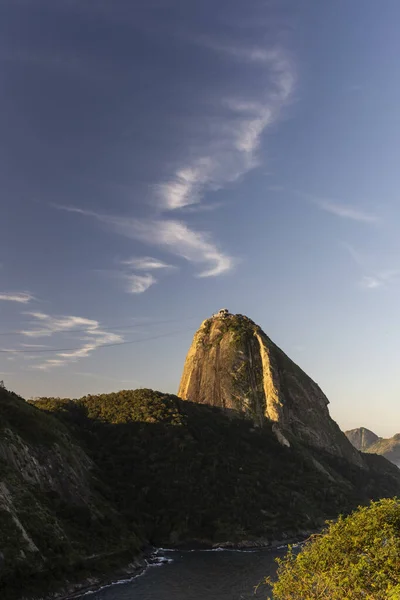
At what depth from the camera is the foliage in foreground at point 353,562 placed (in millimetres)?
20844

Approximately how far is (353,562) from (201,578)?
70670mm

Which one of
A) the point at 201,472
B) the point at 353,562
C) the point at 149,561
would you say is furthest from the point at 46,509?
the point at 353,562

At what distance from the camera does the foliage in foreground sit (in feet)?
68.4

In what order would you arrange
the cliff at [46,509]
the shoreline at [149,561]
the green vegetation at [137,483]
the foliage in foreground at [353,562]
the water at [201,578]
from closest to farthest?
1. the foliage in foreground at [353,562]
2. the cliff at [46,509]
3. the shoreline at [149,561]
4. the water at [201,578]
5. the green vegetation at [137,483]

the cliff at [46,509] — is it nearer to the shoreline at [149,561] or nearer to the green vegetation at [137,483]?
the green vegetation at [137,483]

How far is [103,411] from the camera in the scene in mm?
171375

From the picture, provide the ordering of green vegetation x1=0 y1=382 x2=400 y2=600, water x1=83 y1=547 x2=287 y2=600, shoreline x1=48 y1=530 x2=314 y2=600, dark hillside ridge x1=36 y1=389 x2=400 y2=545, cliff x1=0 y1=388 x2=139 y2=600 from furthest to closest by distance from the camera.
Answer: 1. dark hillside ridge x1=36 y1=389 x2=400 y2=545
2. green vegetation x1=0 y1=382 x2=400 y2=600
3. water x1=83 y1=547 x2=287 y2=600
4. shoreline x1=48 y1=530 x2=314 y2=600
5. cliff x1=0 y1=388 x2=139 y2=600

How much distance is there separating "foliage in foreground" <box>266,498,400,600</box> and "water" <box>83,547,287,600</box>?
3966cm

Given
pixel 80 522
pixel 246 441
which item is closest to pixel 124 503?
pixel 80 522

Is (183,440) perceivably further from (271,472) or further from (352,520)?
(352,520)

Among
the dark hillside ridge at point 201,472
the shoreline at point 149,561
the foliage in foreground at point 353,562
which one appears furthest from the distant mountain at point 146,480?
the foliage in foreground at point 353,562

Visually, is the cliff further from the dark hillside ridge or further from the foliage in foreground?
the foliage in foreground

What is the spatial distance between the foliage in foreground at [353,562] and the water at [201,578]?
39656 millimetres

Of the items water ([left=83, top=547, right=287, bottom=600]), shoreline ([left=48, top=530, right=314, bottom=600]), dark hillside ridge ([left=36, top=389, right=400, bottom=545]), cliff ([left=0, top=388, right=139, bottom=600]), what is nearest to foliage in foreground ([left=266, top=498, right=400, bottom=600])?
shoreline ([left=48, top=530, right=314, bottom=600])
